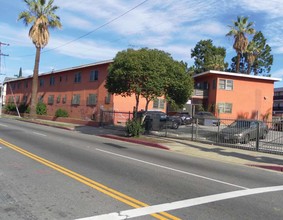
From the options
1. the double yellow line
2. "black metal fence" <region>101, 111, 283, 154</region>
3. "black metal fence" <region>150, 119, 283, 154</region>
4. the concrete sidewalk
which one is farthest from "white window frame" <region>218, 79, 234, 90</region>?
the double yellow line

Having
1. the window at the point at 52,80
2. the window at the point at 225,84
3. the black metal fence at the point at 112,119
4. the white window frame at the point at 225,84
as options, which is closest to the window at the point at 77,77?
the window at the point at 52,80

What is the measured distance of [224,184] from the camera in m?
9.07

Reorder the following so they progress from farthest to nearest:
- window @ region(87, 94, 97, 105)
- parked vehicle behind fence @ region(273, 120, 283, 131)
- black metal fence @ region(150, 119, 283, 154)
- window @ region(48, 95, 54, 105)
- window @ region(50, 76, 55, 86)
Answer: window @ region(50, 76, 55, 86), window @ region(48, 95, 54, 105), window @ region(87, 94, 97, 105), black metal fence @ region(150, 119, 283, 154), parked vehicle behind fence @ region(273, 120, 283, 131)

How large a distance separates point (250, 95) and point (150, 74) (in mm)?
25957

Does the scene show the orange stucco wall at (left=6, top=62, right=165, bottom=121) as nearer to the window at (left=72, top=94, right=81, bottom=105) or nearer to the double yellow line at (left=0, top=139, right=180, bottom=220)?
the window at (left=72, top=94, right=81, bottom=105)

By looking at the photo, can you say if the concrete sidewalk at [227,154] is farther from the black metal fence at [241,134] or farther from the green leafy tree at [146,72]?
the green leafy tree at [146,72]

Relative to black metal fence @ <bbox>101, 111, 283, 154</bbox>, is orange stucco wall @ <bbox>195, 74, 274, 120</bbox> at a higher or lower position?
higher

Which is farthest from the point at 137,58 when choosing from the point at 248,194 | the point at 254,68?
the point at 254,68

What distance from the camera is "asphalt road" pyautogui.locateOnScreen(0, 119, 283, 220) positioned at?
615 cm

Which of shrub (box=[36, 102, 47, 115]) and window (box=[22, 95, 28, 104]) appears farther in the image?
window (box=[22, 95, 28, 104])

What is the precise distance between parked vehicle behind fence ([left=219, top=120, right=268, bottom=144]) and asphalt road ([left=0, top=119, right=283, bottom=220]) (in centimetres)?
600

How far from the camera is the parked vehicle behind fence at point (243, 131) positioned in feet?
58.8

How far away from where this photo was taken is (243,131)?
739 inches

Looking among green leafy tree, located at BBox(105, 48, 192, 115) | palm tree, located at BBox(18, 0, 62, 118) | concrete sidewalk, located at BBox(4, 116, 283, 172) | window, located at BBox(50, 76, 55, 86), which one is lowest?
concrete sidewalk, located at BBox(4, 116, 283, 172)
